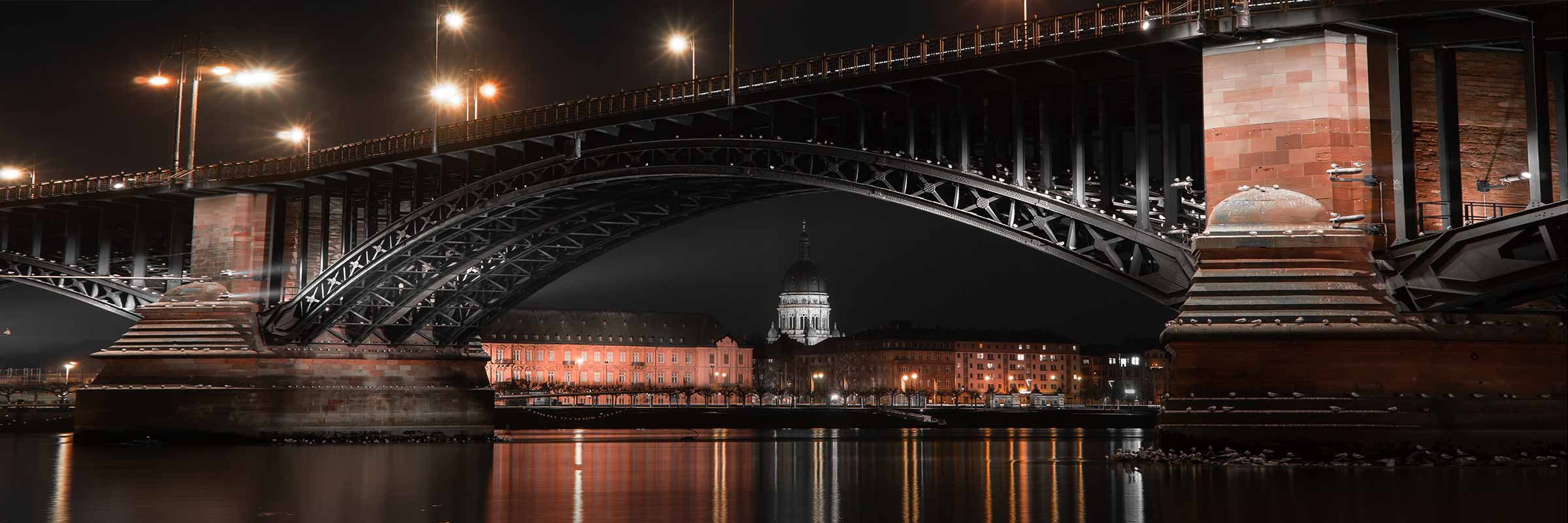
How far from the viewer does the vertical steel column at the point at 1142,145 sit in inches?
1553

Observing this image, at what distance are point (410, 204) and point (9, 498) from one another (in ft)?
135

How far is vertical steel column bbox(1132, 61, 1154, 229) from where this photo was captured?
3944 centimetres

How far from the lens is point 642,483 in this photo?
110 ft

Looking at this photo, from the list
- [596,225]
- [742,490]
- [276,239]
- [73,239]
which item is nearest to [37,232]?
[73,239]

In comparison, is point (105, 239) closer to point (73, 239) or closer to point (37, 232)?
point (73, 239)

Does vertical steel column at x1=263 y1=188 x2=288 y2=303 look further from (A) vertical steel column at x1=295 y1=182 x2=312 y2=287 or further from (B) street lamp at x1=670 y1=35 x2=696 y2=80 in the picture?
(B) street lamp at x1=670 y1=35 x2=696 y2=80

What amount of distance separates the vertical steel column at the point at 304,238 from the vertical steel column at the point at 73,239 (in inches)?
550

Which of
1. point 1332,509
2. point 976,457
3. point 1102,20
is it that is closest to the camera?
point 1332,509

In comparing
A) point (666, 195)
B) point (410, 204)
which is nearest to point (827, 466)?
point (666, 195)

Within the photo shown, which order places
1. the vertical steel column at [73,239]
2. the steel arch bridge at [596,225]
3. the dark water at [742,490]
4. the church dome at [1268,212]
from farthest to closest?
the vertical steel column at [73,239] → the steel arch bridge at [596,225] → the church dome at [1268,212] → the dark water at [742,490]

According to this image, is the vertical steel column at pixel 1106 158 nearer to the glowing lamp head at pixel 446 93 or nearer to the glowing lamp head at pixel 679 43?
the glowing lamp head at pixel 679 43

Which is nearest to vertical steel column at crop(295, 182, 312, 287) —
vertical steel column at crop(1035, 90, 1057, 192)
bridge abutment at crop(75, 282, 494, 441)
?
bridge abutment at crop(75, 282, 494, 441)

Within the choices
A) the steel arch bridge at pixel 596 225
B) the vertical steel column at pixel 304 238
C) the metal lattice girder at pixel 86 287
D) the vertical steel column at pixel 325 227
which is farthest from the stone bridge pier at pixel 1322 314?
the metal lattice girder at pixel 86 287

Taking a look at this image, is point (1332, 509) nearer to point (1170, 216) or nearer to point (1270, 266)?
point (1270, 266)
